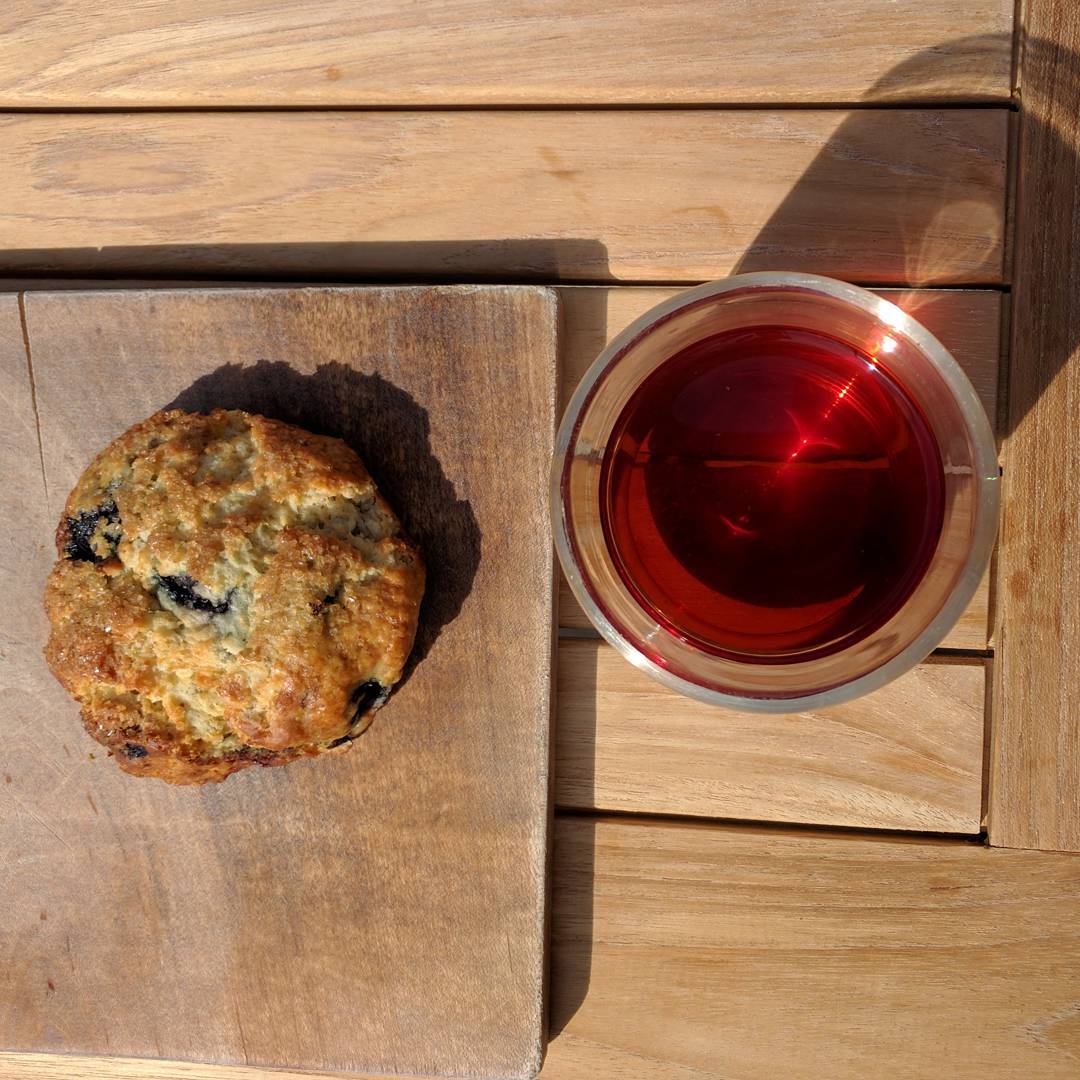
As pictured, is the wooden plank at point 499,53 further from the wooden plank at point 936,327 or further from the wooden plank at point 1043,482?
the wooden plank at point 936,327

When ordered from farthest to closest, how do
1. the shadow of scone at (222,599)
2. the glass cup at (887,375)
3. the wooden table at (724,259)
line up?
the wooden table at (724,259)
the shadow of scone at (222,599)
the glass cup at (887,375)

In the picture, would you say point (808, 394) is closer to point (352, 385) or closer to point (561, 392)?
point (561, 392)

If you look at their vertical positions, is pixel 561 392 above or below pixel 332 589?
above

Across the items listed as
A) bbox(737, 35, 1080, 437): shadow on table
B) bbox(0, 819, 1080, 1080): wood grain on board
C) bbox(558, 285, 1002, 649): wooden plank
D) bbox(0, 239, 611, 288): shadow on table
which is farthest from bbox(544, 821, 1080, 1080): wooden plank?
bbox(0, 239, 611, 288): shadow on table

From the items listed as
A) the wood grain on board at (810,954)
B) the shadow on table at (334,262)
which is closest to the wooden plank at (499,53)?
the shadow on table at (334,262)

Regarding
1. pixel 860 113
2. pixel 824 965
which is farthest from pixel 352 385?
pixel 824 965

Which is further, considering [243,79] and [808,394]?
[243,79]
